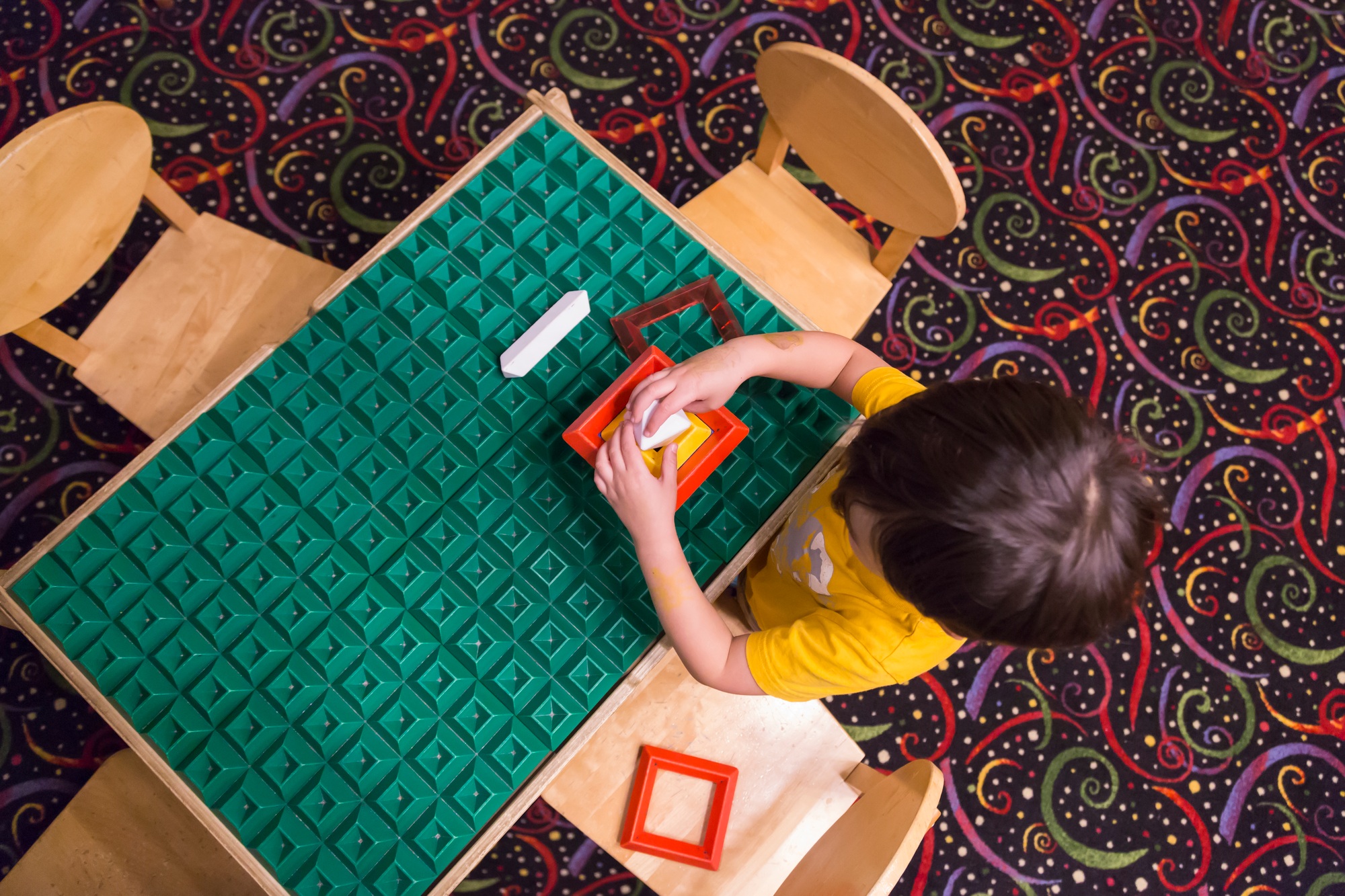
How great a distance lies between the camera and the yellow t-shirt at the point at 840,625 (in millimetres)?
898

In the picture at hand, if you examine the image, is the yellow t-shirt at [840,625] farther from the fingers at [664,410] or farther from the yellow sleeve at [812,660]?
the fingers at [664,410]

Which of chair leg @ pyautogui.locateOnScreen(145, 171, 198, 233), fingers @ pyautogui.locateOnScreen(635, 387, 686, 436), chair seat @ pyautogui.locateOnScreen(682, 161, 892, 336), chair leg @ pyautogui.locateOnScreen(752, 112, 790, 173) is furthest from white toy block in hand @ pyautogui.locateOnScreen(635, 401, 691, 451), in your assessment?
chair leg @ pyautogui.locateOnScreen(145, 171, 198, 233)

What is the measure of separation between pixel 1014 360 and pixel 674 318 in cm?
106

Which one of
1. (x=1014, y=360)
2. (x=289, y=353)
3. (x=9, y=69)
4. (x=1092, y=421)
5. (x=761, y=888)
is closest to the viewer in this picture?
(x=1092, y=421)

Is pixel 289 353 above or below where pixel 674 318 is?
below

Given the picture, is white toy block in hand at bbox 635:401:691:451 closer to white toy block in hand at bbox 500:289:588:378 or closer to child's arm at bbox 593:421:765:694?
child's arm at bbox 593:421:765:694

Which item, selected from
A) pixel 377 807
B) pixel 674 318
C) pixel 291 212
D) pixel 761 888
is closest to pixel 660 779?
pixel 761 888

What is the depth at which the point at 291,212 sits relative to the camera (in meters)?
1.66

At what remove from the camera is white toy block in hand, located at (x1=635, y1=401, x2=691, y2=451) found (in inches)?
34.2

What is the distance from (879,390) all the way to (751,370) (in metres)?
0.16

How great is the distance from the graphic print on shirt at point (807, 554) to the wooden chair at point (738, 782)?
196mm

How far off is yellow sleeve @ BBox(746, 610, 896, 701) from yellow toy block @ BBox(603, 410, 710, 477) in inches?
9.0

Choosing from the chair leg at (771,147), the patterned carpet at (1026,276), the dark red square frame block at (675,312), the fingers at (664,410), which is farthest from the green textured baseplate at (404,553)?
the patterned carpet at (1026,276)

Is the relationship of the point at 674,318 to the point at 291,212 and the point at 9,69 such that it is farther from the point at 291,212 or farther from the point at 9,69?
the point at 9,69
